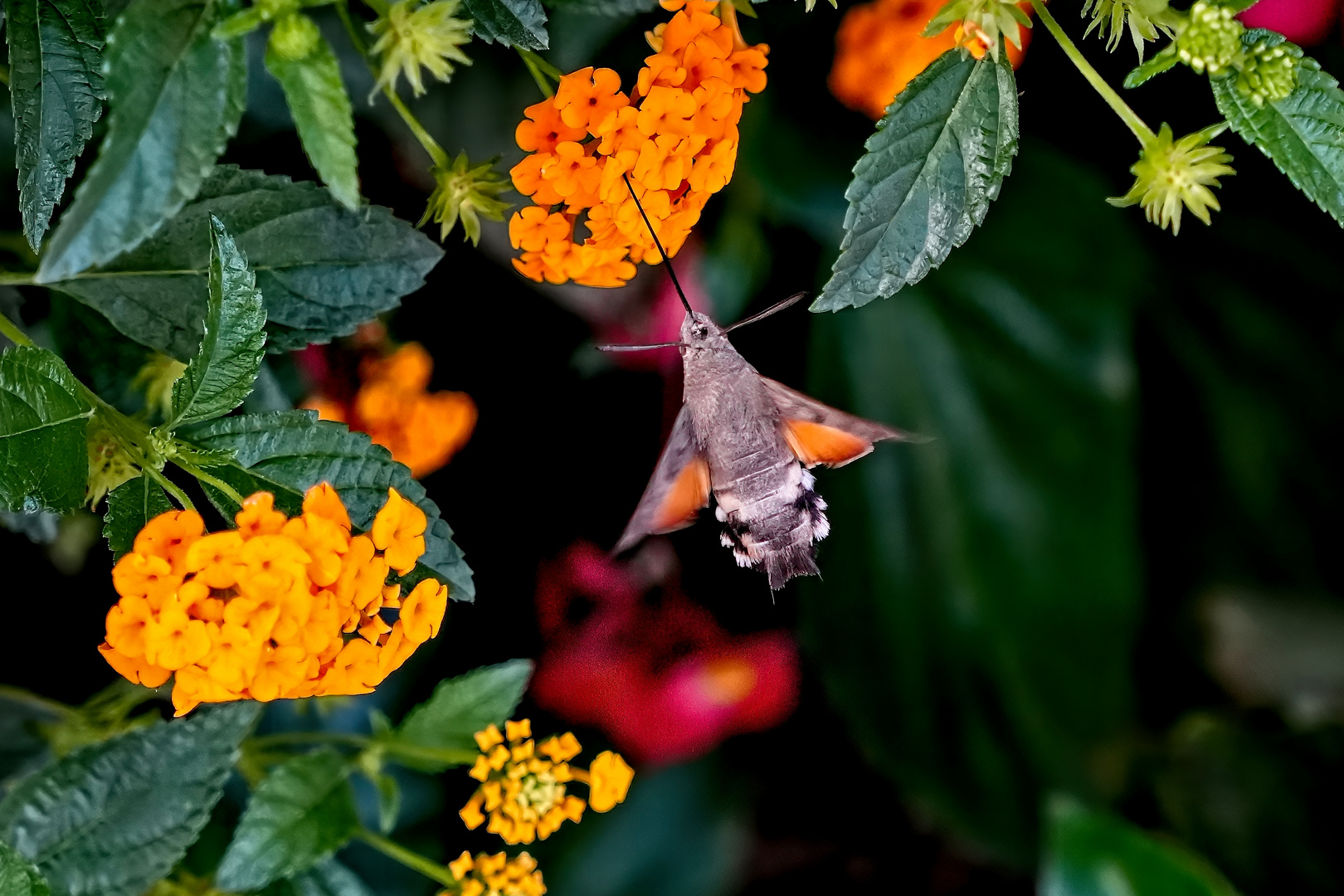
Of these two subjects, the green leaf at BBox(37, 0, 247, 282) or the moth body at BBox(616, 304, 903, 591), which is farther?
the moth body at BBox(616, 304, 903, 591)

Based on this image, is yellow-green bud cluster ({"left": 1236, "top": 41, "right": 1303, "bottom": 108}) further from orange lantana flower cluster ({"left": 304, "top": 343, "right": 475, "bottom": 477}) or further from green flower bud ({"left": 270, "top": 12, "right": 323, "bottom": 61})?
orange lantana flower cluster ({"left": 304, "top": 343, "right": 475, "bottom": 477})

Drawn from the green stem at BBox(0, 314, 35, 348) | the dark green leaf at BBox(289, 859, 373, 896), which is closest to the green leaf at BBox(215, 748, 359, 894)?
the dark green leaf at BBox(289, 859, 373, 896)

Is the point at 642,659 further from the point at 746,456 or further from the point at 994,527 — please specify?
the point at 746,456

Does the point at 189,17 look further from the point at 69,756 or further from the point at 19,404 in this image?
the point at 69,756

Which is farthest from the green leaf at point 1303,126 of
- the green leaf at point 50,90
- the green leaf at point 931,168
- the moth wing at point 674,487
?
the green leaf at point 50,90

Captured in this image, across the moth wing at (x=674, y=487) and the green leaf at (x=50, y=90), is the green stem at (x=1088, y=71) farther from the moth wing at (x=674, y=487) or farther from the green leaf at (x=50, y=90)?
the green leaf at (x=50, y=90)

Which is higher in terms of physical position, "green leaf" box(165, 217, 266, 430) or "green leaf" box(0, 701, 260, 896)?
"green leaf" box(165, 217, 266, 430)
